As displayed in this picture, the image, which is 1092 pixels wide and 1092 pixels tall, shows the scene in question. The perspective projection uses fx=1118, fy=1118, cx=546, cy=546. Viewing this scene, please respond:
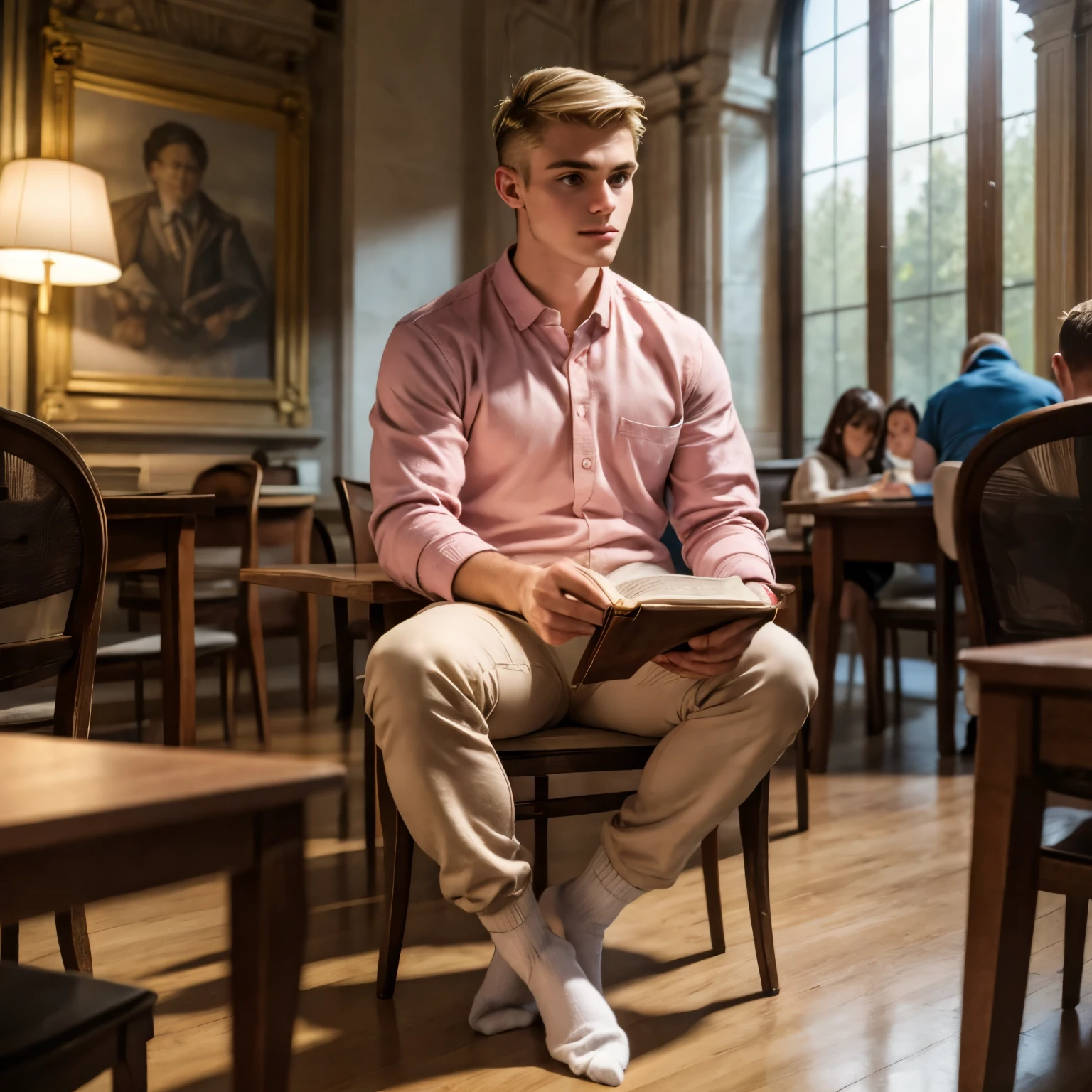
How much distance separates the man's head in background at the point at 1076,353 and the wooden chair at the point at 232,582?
2439mm

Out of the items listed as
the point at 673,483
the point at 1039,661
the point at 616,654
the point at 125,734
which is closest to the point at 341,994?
the point at 616,654

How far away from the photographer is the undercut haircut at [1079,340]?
68.8 inches

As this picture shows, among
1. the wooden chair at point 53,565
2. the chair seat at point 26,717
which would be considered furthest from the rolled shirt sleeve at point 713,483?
the chair seat at point 26,717

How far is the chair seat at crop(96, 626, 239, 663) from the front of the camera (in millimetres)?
2645

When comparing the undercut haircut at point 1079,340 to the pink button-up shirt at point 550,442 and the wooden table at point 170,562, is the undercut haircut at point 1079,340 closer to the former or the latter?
the pink button-up shirt at point 550,442

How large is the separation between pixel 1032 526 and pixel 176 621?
170cm

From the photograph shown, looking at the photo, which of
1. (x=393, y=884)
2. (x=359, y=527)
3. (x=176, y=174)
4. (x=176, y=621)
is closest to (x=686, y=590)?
(x=393, y=884)

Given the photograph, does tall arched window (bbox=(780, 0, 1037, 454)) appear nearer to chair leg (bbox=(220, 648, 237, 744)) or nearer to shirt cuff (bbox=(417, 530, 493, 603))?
chair leg (bbox=(220, 648, 237, 744))

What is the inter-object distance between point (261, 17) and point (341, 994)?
516cm

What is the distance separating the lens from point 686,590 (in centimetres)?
126

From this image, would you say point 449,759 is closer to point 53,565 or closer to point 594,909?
point 594,909

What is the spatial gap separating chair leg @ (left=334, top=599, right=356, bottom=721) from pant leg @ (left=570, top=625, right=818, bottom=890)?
1943mm

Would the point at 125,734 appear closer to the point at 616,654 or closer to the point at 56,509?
the point at 56,509

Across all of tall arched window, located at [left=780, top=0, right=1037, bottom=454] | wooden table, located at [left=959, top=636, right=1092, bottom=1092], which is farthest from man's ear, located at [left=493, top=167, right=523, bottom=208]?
tall arched window, located at [left=780, top=0, right=1037, bottom=454]
